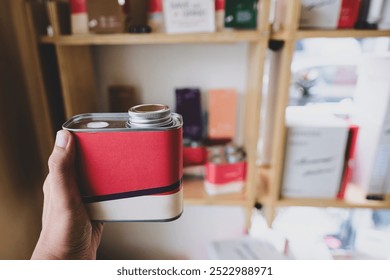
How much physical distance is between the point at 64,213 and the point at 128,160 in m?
0.16

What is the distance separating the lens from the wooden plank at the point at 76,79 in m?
0.82

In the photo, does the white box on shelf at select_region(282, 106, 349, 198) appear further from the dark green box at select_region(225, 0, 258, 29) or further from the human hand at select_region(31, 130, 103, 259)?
the human hand at select_region(31, 130, 103, 259)

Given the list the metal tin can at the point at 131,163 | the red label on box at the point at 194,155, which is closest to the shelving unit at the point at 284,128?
the red label on box at the point at 194,155

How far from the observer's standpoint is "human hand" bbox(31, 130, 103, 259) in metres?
0.45

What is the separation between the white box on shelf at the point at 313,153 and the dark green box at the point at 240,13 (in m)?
0.27

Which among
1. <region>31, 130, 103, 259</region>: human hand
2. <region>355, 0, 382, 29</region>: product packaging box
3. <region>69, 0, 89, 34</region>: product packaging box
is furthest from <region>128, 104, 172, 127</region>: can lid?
<region>355, 0, 382, 29</region>: product packaging box

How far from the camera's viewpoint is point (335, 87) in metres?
0.98

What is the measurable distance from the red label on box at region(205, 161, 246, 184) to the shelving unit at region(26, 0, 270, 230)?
3cm

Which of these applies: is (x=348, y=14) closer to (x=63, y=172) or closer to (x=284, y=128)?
(x=284, y=128)

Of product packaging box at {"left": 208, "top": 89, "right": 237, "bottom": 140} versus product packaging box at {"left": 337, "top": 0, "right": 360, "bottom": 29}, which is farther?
product packaging box at {"left": 208, "top": 89, "right": 237, "bottom": 140}

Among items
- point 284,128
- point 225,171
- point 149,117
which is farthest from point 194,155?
point 149,117

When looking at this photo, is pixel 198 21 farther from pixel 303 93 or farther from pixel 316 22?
pixel 303 93

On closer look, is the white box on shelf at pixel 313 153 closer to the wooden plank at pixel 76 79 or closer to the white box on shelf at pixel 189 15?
the white box on shelf at pixel 189 15

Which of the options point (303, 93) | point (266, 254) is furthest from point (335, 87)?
point (266, 254)
